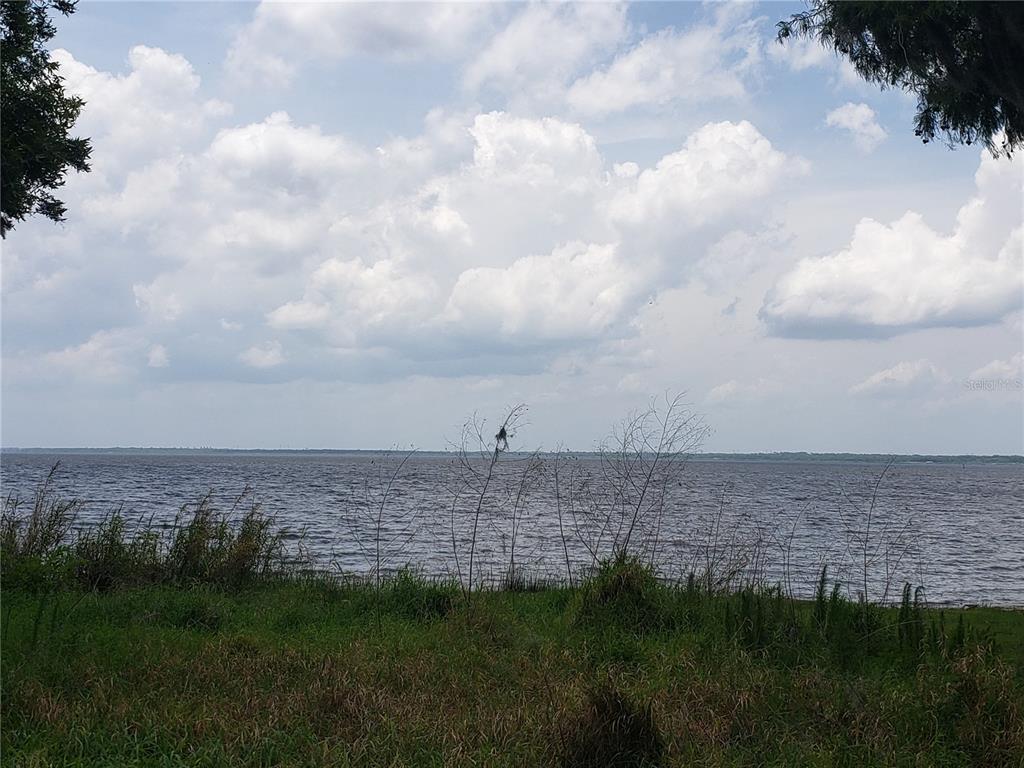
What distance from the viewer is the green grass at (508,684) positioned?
5965 millimetres

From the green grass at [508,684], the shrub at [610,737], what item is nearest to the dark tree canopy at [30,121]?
the green grass at [508,684]

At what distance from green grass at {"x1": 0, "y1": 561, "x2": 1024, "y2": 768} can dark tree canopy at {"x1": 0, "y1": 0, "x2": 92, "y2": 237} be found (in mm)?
4152

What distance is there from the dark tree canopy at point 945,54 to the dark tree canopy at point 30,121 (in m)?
7.72

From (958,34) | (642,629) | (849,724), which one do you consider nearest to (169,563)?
(642,629)

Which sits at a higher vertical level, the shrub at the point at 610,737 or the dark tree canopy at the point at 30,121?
the dark tree canopy at the point at 30,121

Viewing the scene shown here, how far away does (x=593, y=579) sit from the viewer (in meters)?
10.8

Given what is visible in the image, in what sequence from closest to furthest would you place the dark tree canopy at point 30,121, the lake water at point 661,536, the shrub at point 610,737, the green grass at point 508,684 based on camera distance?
1. the shrub at point 610,737
2. the green grass at point 508,684
3. the dark tree canopy at point 30,121
4. the lake water at point 661,536

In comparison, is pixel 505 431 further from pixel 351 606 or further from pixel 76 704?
pixel 76 704

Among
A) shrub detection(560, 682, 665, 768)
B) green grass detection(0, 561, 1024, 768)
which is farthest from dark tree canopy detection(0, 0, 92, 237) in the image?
shrub detection(560, 682, 665, 768)

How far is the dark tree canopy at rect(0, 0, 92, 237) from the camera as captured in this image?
27.8 feet

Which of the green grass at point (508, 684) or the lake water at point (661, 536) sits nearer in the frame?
the green grass at point (508, 684)

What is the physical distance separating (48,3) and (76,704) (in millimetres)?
6897

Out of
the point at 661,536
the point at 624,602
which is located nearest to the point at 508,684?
the point at 624,602

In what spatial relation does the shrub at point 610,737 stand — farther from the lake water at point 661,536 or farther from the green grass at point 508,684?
the lake water at point 661,536
